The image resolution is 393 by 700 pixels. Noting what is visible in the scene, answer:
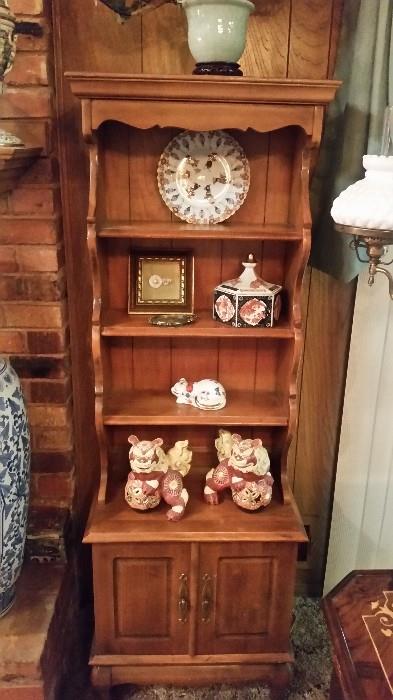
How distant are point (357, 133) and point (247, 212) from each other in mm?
355

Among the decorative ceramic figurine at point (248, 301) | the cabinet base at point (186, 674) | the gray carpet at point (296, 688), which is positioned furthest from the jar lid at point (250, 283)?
the gray carpet at point (296, 688)

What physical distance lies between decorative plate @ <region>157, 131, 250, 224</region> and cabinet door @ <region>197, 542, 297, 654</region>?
92 centimetres

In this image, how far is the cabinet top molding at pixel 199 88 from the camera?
4.48ft

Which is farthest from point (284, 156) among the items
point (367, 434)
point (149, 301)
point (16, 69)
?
point (367, 434)

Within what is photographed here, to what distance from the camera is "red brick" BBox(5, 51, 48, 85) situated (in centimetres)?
152

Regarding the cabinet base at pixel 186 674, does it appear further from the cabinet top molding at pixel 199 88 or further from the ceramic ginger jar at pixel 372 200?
the cabinet top molding at pixel 199 88

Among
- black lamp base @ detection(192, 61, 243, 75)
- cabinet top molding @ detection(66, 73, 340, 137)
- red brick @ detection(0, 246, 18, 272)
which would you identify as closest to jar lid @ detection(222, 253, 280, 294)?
cabinet top molding @ detection(66, 73, 340, 137)

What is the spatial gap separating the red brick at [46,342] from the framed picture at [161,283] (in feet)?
0.69

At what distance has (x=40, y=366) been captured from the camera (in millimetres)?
1734

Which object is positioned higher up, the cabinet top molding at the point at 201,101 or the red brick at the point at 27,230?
the cabinet top molding at the point at 201,101

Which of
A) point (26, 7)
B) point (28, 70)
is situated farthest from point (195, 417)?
point (26, 7)

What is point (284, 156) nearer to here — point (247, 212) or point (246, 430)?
point (247, 212)

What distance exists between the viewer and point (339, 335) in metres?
1.89

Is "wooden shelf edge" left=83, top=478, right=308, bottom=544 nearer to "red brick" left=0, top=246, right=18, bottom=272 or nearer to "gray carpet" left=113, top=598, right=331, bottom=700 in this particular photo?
"gray carpet" left=113, top=598, right=331, bottom=700
